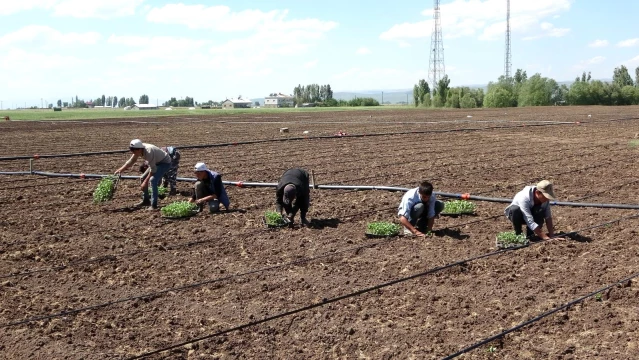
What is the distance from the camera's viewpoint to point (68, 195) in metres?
12.8

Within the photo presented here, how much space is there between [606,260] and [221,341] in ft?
15.1

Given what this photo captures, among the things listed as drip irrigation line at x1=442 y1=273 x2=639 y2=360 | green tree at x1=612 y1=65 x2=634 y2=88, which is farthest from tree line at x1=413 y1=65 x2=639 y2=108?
drip irrigation line at x1=442 y1=273 x2=639 y2=360

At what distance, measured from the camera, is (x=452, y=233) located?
355 inches

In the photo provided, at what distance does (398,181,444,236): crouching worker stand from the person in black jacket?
1519mm

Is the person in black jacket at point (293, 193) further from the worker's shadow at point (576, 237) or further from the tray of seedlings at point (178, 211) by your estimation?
the worker's shadow at point (576, 237)

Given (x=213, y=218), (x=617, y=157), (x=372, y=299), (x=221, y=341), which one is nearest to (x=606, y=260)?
(x=372, y=299)

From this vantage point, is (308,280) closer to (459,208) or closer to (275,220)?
(275,220)

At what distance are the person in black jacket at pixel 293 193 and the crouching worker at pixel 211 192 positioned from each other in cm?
134

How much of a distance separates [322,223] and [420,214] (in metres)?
1.72

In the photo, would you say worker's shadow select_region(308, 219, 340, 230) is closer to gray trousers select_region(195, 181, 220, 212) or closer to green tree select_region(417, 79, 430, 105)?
gray trousers select_region(195, 181, 220, 212)

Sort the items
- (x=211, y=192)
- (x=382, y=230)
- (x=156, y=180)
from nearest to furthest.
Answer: (x=382, y=230) → (x=211, y=192) → (x=156, y=180)

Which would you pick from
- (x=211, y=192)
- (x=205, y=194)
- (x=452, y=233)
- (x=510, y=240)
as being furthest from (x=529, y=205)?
(x=205, y=194)

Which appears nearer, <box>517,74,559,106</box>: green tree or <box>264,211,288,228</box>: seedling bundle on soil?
<box>264,211,288,228</box>: seedling bundle on soil

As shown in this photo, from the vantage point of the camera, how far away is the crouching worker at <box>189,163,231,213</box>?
1059 centimetres
